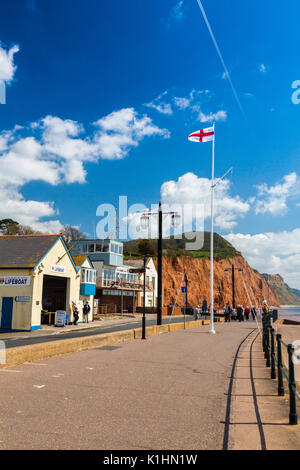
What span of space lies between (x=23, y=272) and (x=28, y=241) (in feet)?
14.2

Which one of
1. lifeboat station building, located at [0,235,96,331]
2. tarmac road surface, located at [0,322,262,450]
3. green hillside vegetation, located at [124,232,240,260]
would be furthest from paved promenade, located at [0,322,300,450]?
green hillside vegetation, located at [124,232,240,260]

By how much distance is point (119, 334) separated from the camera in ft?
52.2

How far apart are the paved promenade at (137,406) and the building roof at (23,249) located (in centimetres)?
1691

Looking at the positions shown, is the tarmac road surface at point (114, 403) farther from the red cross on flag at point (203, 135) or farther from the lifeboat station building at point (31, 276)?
the red cross on flag at point (203, 135)

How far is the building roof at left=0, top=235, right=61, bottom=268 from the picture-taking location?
86.6 ft

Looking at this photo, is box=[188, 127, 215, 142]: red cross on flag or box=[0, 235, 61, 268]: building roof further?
box=[0, 235, 61, 268]: building roof

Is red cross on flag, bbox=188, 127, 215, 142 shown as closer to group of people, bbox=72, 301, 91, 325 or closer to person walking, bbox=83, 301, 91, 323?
group of people, bbox=72, 301, 91, 325

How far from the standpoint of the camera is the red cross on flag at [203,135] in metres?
24.1

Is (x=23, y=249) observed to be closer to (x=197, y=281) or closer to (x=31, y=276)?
(x=31, y=276)


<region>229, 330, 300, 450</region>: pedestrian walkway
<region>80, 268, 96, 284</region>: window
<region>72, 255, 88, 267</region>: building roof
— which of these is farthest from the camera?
<region>80, 268, 96, 284</region>: window

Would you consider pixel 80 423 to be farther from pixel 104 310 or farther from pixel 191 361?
pixel 104 310

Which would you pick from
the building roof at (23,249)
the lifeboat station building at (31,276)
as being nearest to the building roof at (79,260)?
the lifeboat station building at (31,276)

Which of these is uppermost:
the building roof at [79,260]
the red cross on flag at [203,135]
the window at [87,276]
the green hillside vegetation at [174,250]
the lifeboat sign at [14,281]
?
the green hillside vegetation at [174,250]
